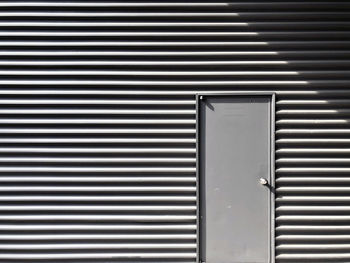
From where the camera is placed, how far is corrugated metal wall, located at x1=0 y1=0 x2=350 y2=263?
11.9 ft

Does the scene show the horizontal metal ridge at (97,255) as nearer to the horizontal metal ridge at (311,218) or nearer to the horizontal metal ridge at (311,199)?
the horizontal metal ridge at (311,218)

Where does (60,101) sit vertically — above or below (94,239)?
above

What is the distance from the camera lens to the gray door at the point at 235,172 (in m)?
3.62

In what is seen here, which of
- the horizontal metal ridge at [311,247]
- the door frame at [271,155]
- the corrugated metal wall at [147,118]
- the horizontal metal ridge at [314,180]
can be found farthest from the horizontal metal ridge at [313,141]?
the horizontal metal ridge at [311,247]

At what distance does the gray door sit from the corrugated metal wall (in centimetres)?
Answer: 15

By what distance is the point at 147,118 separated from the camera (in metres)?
3.64

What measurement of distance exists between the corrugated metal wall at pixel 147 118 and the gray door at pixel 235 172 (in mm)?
149

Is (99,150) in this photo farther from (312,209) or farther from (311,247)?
(311,247)
